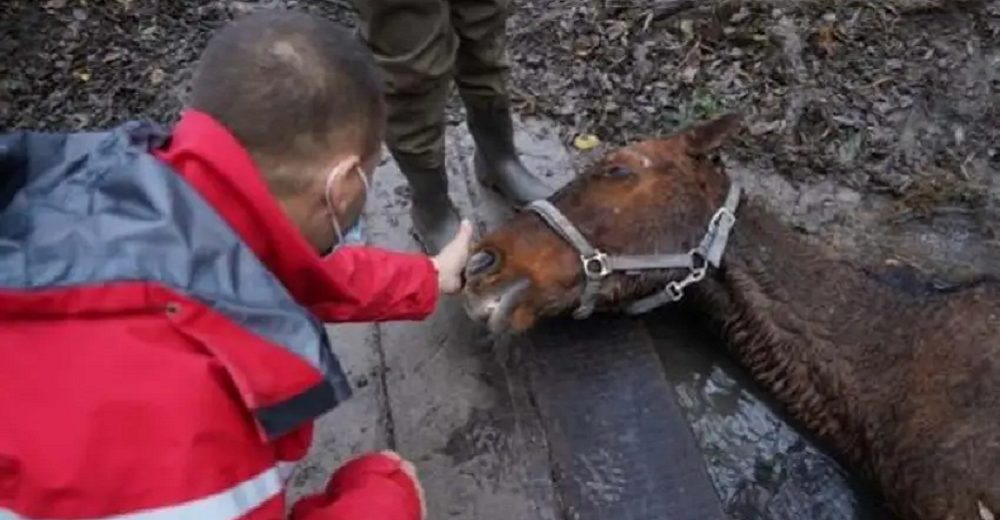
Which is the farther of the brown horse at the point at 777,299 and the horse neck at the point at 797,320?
the horse neck at the point at 797,320

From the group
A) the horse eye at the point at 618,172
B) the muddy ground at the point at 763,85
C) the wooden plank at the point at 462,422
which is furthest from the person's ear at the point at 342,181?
the muddy ground at the point at 763,85

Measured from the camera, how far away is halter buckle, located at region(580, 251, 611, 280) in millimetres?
4102

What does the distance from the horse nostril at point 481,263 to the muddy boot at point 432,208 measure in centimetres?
51

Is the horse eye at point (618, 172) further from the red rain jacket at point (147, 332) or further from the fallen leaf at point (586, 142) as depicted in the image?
the red rain jacket at point (147, 332)

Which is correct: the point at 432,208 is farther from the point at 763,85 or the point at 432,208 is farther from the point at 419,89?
the point at 763,85

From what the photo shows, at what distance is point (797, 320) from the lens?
4.16 meters

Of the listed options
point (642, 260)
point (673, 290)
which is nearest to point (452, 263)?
point (642, 260)

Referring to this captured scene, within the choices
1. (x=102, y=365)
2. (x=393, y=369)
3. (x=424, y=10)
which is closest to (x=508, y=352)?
(x=393, y=369)

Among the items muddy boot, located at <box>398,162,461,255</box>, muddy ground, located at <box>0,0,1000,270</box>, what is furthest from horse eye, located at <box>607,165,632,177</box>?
muddy ground, located at <box>0,0,1000,270</box>

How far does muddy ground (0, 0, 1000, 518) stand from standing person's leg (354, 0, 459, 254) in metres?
0.84

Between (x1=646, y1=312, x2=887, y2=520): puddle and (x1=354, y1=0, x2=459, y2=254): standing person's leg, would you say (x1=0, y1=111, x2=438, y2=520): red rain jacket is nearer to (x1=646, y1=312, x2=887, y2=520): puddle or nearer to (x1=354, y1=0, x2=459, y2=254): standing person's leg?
(x1=354, y1=0, x2=459, y2=254): standing person's leg

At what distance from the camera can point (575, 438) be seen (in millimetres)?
4016

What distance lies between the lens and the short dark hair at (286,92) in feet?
9.12

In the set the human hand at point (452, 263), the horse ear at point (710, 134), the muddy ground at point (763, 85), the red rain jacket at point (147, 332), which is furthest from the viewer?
the muddy ground at point (763, 85)
